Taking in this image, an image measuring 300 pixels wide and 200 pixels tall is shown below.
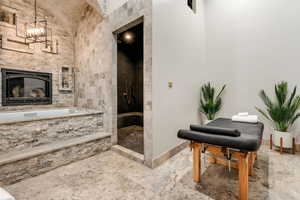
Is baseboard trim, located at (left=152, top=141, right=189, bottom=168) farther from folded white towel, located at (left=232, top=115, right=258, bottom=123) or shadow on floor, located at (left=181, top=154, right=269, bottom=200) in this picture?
folded white towel, located at (left=232, top=115, right=258, bottom=123)

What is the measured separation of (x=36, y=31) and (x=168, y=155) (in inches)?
148

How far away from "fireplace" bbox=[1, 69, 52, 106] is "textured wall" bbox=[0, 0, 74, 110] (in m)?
0.13

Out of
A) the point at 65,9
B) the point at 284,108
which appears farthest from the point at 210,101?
the point at 65,9

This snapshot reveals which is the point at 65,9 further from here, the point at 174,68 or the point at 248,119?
the point at 248,119

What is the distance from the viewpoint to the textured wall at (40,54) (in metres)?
3.16

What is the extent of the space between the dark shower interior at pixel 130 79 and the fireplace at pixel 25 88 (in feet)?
6.70

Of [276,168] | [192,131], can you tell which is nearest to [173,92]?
[192,131]

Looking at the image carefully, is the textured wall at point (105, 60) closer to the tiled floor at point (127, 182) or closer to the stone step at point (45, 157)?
the tiled floor at point (127, 182)

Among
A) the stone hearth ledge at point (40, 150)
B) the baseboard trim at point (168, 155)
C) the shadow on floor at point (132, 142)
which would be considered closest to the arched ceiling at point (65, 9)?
the stone hearth ledge at point (40, 150)

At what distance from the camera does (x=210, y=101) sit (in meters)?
3.30

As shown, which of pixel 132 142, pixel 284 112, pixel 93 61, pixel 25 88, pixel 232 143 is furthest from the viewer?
pixel 25 88

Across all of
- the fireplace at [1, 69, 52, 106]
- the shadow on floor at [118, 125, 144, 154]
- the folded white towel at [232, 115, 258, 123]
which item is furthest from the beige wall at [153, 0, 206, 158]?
the fireplace at [1, 69, 52, 106]

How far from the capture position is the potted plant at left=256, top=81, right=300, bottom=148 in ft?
8.14

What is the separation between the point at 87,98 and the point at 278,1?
14.8 feet
